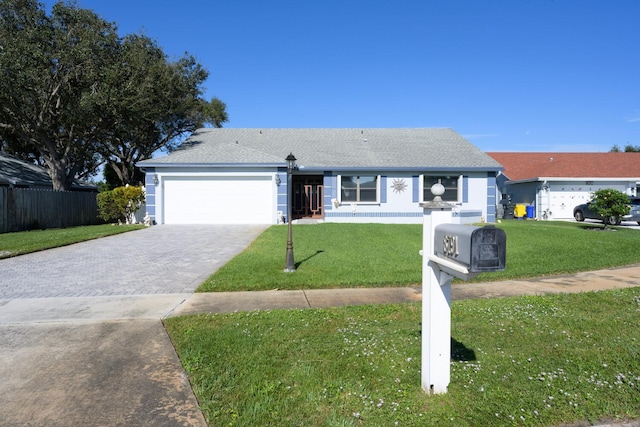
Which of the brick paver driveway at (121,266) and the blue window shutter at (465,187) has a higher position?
the blue window shutter at (465,187)

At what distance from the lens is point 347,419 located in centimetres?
287

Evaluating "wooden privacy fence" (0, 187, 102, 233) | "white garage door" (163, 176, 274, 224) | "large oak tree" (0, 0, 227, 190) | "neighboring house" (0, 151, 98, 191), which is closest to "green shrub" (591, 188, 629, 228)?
"white garage door" (163, 176, 274, 224)

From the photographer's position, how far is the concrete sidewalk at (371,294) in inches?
230

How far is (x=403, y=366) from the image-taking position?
371 centimetres

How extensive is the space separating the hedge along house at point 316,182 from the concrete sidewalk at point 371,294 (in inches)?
505

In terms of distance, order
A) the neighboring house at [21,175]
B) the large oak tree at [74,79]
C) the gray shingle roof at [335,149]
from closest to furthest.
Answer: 1. the large oak tree at [74,79]
2. the gray shingle roof at [335,149]
3. the neighboring house at [21,175]

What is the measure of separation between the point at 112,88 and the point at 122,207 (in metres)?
5.84

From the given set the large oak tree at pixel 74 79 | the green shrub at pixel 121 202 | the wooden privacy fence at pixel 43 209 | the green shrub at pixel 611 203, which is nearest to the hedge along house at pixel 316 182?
the green shrub at pixel 121 202

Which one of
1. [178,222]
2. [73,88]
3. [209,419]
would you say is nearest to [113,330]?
[209,419]

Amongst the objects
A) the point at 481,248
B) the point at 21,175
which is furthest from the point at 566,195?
the point at 21,175

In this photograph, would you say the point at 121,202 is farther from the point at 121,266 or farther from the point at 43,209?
the point at 121,266

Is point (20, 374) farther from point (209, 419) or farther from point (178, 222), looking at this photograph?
point (178, 222)

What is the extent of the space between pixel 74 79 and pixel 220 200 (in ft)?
30.6

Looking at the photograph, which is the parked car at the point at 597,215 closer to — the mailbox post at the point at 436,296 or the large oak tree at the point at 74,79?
the mailbox post at the point at 436,296
